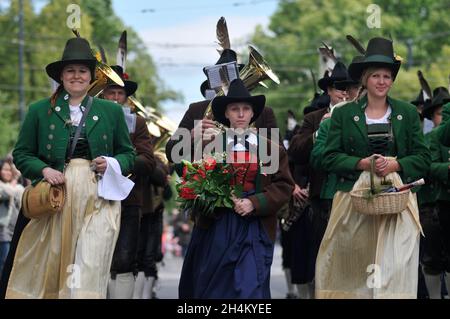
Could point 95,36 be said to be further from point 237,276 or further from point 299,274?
point 237,276

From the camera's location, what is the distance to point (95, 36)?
61.5 meters

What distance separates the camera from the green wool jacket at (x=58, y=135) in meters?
10.5

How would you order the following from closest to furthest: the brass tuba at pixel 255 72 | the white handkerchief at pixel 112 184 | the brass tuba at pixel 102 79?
the white handkerchief at pixel 112 184, the brass tuba at pixel 255 72, the brass tuba at pixel 102 79

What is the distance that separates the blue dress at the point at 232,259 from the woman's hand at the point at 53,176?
4.33ft

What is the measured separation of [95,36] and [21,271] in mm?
51559

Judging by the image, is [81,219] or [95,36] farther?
[95,36]

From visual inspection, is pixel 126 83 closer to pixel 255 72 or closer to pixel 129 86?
pixel 129 86

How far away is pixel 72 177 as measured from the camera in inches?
410

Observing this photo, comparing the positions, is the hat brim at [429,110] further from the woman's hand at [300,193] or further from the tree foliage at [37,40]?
the tree foliage at [37,40]

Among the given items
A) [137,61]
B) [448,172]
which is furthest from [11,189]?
[137,61]

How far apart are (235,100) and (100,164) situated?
1.26 meters

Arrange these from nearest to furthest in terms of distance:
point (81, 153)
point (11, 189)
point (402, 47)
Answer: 1. point (81, 153)
2. point (11, 189)
3. point (402, 47)

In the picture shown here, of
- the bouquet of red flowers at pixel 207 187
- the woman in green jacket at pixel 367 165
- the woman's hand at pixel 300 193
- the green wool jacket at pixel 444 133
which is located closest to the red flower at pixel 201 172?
the bouquet of red flowers at pixel 207 187

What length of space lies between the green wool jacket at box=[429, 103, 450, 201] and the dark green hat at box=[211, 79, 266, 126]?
79.6 inches
